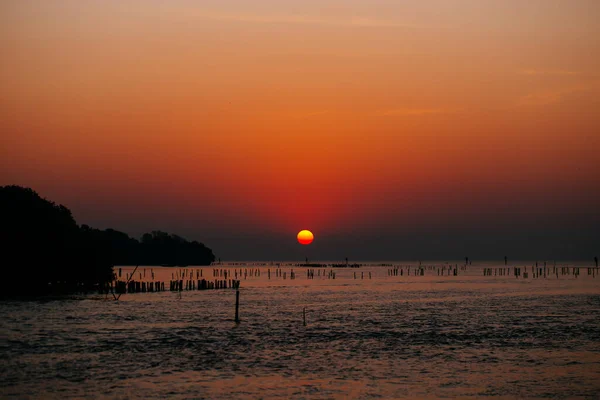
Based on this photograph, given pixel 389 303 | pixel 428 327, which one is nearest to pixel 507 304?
pixel 389 303

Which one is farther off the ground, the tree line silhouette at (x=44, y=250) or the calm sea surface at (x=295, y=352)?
the tree line silhouette at (x=44, y=250)

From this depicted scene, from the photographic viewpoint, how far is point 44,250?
76562 mm

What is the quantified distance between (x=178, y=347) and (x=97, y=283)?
56296mm

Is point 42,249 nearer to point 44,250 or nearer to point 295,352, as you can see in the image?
point 44,250

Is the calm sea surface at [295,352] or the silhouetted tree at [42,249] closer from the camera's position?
the calm sea surface at [295,352]

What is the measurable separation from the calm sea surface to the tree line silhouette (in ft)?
27.8

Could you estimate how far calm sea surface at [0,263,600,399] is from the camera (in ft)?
93.1

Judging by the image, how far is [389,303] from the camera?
7631cm

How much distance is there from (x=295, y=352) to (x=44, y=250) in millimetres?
47998

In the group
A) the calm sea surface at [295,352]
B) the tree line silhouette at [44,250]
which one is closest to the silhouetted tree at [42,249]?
the tree line silhouette at [44,250]

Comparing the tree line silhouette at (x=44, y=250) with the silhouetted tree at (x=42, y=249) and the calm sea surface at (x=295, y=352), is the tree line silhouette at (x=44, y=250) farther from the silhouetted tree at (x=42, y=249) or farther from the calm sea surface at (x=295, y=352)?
the calm sea surface at (x=295, y=352)

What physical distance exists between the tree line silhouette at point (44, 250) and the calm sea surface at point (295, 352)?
849 cm

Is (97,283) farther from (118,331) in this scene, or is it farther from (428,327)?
(428,327)

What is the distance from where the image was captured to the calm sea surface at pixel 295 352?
28.4 meters
